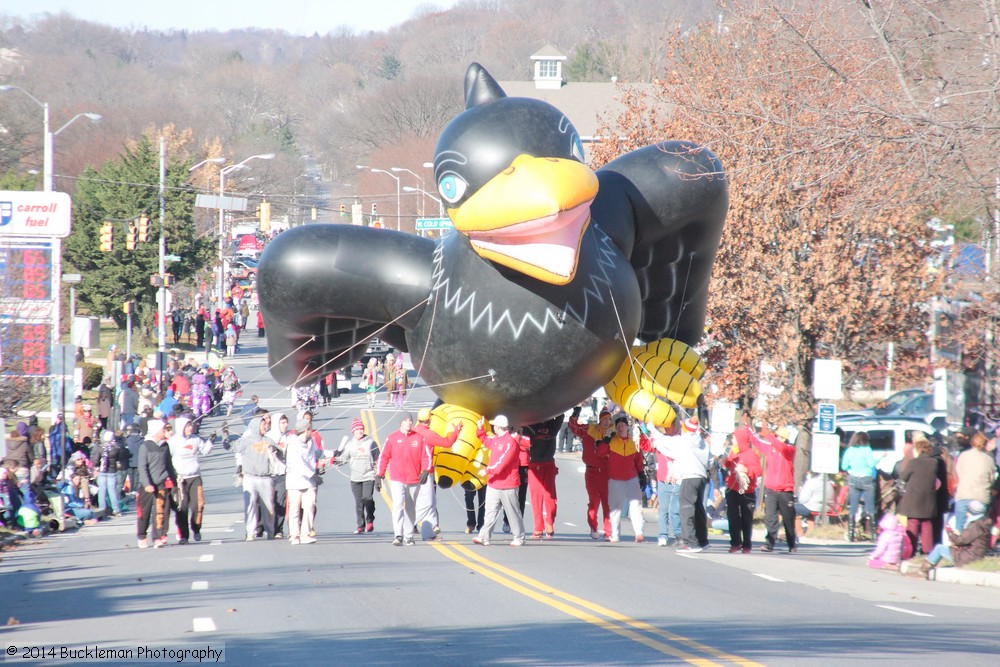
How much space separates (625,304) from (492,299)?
1079 millimetres

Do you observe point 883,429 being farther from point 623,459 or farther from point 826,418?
point 623,459

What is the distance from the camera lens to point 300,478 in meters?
15.9

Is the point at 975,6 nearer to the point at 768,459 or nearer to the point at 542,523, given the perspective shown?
the point at 768,459

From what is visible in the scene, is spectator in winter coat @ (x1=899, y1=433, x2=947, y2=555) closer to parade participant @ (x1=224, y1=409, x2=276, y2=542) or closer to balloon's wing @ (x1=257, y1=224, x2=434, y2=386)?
balloon's wing @ (x1=257, y1=224, x2=434, y2=386)

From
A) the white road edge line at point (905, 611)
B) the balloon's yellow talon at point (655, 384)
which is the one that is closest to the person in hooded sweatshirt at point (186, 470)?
the balloon's yellow talon at point (655, 384)

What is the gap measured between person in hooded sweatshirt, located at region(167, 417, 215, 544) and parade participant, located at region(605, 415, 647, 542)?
5.36m

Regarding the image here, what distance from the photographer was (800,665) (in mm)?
7957

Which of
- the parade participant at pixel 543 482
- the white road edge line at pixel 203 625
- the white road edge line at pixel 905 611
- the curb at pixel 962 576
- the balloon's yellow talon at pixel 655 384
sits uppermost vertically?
the balloon's yellow talon at pixel 655 384

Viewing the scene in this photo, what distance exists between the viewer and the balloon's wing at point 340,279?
963 cm

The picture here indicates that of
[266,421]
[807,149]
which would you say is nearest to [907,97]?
[807,149]

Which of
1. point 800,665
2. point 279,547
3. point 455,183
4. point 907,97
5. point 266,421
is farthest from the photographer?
point 266,421

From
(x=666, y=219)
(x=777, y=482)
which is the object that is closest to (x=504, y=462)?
(x=777, y=482)

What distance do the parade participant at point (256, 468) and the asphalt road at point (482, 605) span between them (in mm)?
436

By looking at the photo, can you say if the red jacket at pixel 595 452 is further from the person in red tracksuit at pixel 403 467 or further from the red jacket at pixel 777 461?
the person in red tracksuit at pixel 403 467
